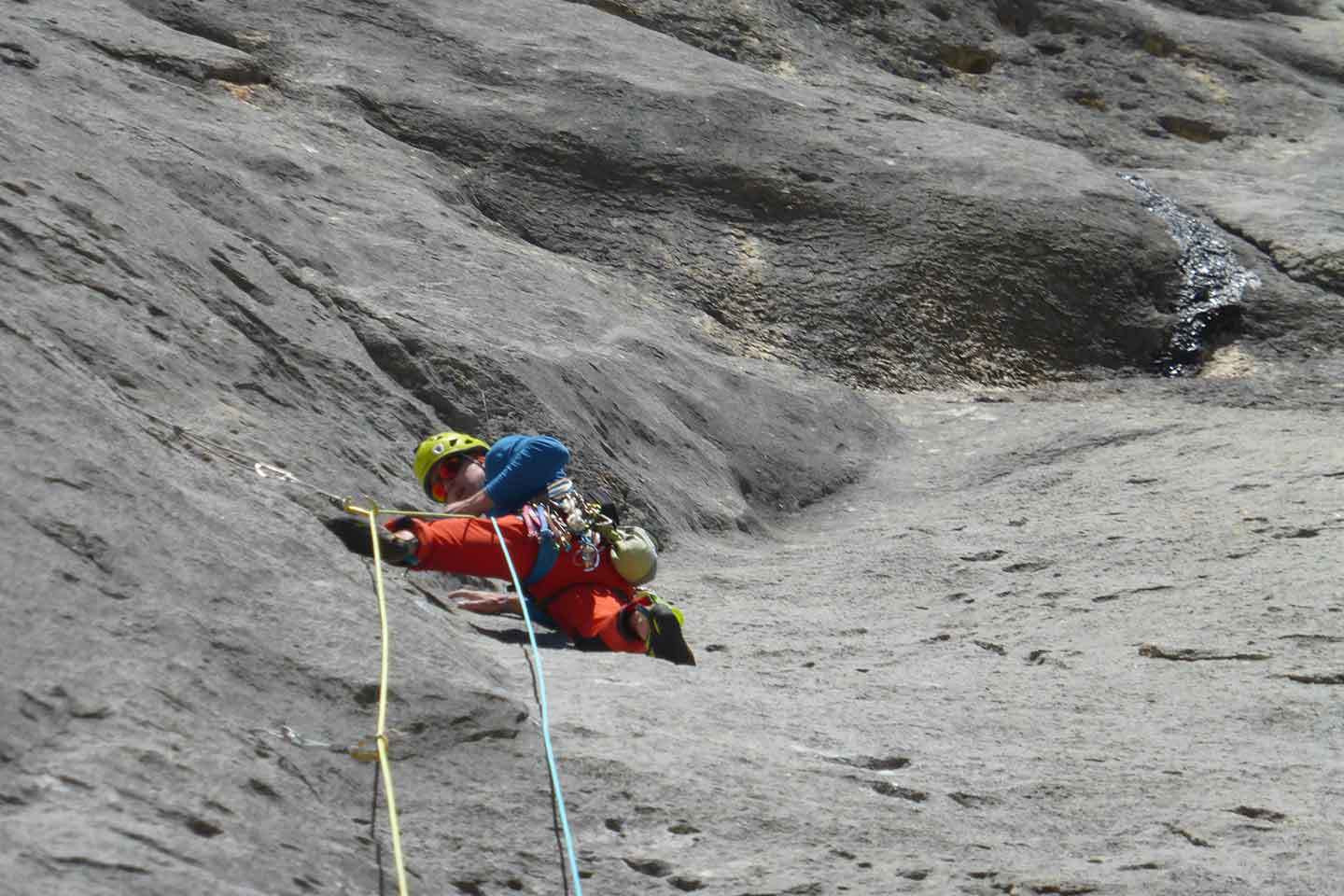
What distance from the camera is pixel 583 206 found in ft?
35.6

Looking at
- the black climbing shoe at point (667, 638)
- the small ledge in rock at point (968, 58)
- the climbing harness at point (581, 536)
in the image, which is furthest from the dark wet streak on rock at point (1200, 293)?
the black climbing shoe at point (667, 638)

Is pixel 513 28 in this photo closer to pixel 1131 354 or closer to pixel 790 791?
pixel 1131 354

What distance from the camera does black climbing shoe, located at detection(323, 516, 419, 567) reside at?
493cm

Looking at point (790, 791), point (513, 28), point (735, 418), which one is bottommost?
point (735, 418)

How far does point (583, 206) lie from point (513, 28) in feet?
6.54

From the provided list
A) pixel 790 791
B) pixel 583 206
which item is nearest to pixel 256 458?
pixel 790 791

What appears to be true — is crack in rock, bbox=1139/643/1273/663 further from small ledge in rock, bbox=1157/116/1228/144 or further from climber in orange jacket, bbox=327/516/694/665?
small ledge in rock, bbox=1157/116/1228/144

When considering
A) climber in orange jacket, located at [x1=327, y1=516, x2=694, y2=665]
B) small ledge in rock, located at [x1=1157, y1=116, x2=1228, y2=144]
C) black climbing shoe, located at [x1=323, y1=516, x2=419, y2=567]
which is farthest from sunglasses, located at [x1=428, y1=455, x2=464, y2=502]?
small ledge in rock, located at [x1=1157, y1=116, x2=1228, y2=144]

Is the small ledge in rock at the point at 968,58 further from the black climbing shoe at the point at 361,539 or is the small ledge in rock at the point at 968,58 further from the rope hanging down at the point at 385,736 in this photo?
the rope hanging down at the point at 385,736

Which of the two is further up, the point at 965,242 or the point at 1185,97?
the point at 1185,97

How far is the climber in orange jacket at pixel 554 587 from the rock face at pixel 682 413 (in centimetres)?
30

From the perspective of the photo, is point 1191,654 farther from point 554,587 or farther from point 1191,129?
point 1191,129

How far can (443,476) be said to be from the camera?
21.0 feet

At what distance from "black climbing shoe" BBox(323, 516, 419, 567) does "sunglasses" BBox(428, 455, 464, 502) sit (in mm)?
1212
